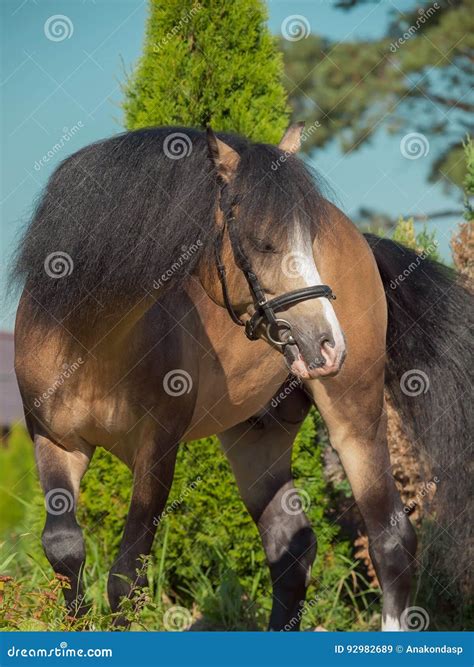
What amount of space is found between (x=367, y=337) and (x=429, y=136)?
10.0m

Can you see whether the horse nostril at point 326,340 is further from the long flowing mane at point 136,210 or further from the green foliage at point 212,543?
the green foliage at point 212,543

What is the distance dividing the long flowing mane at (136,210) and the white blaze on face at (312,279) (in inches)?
5.2

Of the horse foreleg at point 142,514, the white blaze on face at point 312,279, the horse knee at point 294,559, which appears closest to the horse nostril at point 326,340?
the white blaze on face at point 312,279

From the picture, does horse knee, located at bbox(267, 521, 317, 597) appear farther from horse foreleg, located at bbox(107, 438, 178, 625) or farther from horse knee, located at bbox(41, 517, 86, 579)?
horse knee, located at bbox(41, 517, 86, 579)

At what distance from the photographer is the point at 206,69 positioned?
5848 millimetres

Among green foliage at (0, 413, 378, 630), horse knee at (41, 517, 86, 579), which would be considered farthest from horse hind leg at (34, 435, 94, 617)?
green foliage at (0, 413, 378, 630)

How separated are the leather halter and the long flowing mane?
56mm

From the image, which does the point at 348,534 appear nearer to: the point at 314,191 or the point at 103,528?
the point at 103,528

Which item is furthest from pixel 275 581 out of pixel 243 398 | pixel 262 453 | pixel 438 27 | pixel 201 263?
pixel 438 27

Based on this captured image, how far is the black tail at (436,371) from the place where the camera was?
4.95 metres

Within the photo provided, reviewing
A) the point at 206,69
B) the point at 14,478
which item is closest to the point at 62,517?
the point at 206,69

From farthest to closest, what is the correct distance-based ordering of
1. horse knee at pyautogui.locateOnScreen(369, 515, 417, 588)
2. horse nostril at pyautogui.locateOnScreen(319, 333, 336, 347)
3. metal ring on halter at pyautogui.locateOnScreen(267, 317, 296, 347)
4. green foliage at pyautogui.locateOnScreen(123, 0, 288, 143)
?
green foliage at pyautogui.locateOnScreen(123, 0, 288, 143), horse knee at pyautogui.locateOnScreen(369, 515, 417, 588), metal ring on halter at pyautogui.locateOnScreen(267, 317, 296, 347), horse nostril at pyautogui.locateOnScreen(319, 333, 336, 347)

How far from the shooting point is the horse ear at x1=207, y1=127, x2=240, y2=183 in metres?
3.63

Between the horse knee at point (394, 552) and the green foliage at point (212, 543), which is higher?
the horse knee at point (394, 552)
